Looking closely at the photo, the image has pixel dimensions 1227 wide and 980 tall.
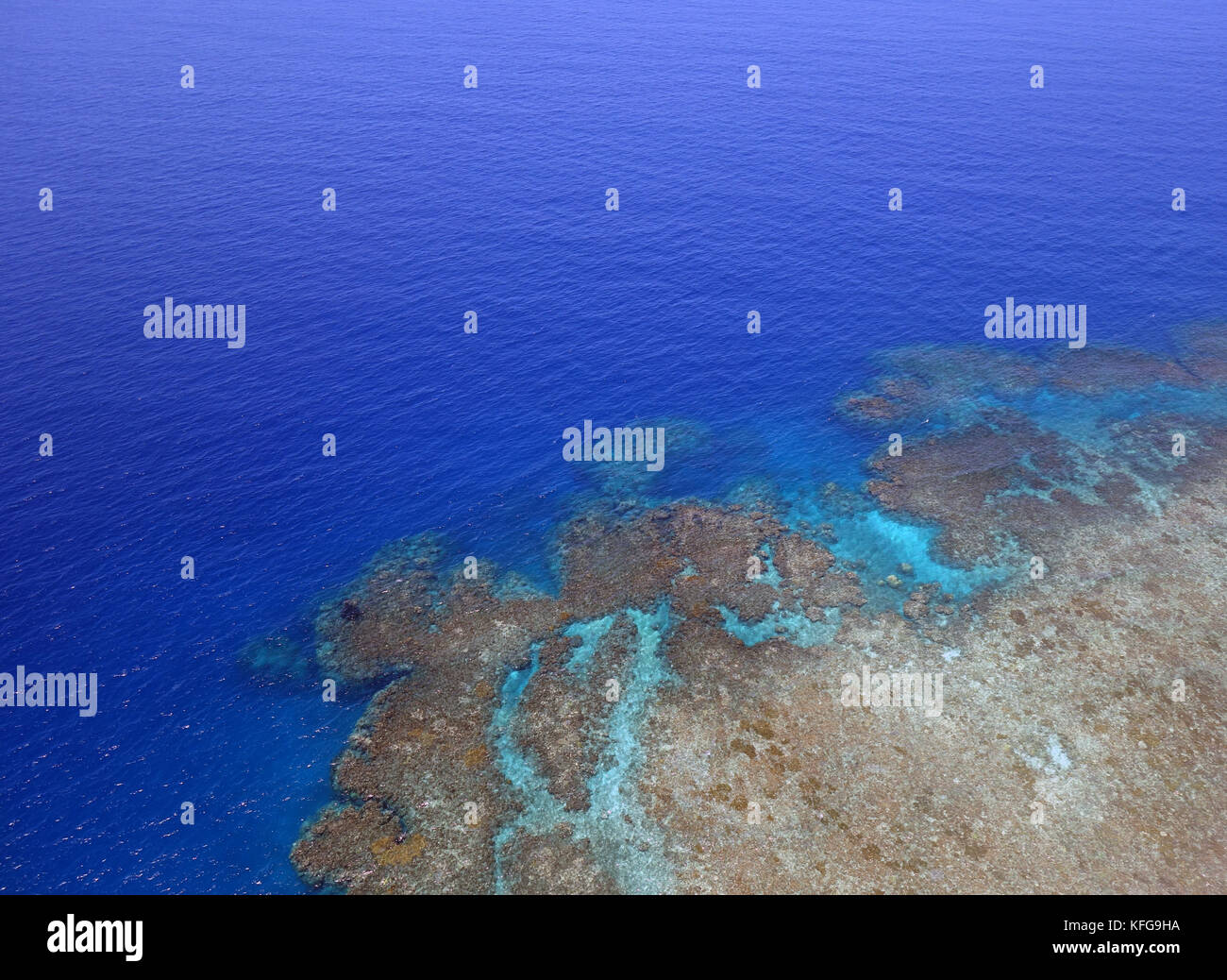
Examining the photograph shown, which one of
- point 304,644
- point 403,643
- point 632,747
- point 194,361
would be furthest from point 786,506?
point 194,361

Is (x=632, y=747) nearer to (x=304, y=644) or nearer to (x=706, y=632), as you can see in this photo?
(x=706, y=632)

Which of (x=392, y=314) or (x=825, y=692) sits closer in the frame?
(x=825, y=692)

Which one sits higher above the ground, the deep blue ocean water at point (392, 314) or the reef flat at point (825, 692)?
the deep blue ocean water at point (392, 314)

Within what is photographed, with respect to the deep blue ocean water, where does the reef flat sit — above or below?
below

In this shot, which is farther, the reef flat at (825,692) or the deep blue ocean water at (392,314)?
the deep blue ocean water at (392,314)

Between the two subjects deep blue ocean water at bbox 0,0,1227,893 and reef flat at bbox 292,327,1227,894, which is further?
deep blue ocean water at bbox 0,0,1227,893
